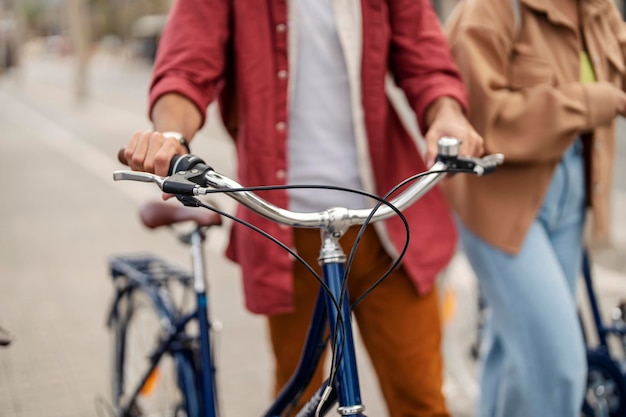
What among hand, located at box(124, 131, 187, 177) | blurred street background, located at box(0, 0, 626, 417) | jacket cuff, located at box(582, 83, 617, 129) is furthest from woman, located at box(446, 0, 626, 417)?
hand, located at box(124, 131, 187, 177)

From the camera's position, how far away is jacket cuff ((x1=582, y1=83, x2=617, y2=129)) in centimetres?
237

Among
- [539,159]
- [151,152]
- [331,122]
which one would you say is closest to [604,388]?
[539,159]

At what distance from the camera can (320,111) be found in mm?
2303

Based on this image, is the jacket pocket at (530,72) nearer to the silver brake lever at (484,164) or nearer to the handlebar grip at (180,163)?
the silver brake lever at (484,164)

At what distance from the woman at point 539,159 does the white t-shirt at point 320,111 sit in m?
0.41

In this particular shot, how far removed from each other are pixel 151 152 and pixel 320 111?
0.67 meters

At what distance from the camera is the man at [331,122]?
223cm

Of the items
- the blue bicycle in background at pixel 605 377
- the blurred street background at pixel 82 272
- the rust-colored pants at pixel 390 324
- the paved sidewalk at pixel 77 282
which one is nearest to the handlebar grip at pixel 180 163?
the rust-colored pants at pixel 390 324

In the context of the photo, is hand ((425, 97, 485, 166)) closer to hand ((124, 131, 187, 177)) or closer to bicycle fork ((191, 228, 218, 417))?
hand ((124, 131, 187, 177))

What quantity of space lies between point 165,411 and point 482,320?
1.39 meters

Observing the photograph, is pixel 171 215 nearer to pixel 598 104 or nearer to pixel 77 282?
pixel 598 104

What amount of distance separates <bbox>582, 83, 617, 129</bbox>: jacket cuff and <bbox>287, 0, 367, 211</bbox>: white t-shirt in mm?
653

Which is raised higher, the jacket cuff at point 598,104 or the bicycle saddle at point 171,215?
the jacket cuff at point 598,104

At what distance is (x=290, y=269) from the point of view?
2.33 m
